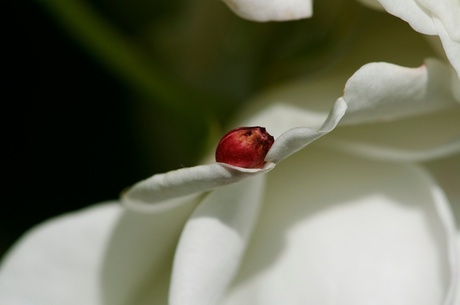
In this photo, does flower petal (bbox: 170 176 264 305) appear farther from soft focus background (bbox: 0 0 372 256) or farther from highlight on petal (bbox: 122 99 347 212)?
soft focus background (bbox: 0 0 372 256)

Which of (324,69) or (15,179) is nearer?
(324,69)

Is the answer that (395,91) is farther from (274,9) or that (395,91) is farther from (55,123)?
(55,123)

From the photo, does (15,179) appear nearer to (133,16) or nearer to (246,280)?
(133,16)

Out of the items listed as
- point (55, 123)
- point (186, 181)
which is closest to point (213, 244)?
point (186, 181)

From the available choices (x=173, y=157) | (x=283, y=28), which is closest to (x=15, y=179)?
(x=173, y=157)

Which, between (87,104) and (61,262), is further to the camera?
(87,104)

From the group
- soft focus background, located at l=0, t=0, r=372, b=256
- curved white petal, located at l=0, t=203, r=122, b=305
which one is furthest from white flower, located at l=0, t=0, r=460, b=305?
soft focus background, located at l=0, t=0, r=372, b=256

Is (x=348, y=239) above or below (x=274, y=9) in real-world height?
below

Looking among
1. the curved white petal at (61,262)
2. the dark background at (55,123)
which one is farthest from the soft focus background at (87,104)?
the curved white petal at (61,262)
